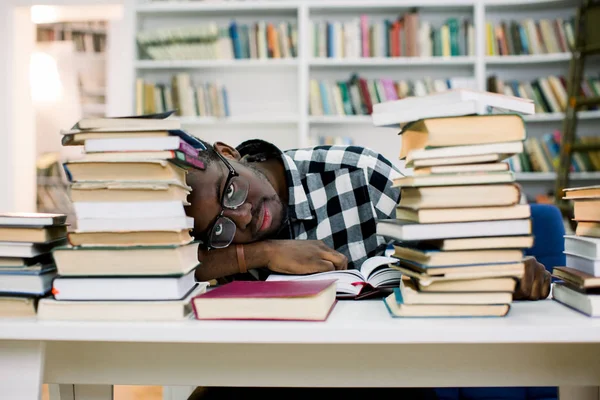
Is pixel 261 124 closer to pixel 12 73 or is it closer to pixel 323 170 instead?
pixel 12 73

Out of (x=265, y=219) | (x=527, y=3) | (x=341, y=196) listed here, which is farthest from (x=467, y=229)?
(x=527, y=3)

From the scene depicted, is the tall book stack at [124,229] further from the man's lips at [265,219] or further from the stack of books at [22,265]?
the man's lips at [265,219]

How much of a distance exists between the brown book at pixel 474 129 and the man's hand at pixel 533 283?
0.62 feet

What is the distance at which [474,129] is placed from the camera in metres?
0.66

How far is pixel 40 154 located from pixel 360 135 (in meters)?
3.36

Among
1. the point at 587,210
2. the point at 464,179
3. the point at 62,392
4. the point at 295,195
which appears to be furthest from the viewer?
the point at 295,195

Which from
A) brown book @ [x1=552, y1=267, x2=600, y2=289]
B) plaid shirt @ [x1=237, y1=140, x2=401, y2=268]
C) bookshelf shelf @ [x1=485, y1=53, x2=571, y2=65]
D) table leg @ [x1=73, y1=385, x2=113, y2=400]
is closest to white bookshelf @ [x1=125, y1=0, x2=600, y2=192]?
bookshelf shelf @ [x1=485, y1=53, x2=571, y2=65]

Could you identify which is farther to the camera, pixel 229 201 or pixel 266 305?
pixel 229 201

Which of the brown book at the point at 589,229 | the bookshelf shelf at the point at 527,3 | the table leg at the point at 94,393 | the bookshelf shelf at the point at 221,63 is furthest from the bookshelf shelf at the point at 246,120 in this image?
the brown book at the point at 589,229

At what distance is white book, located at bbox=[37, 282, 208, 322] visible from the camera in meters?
0.66

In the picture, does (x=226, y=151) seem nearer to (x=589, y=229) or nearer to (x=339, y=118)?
Result: (x=589, y=229)

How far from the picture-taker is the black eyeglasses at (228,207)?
3.46ft

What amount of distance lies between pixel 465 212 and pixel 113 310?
0.45 meters

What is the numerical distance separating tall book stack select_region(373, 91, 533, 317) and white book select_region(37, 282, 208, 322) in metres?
0.28
